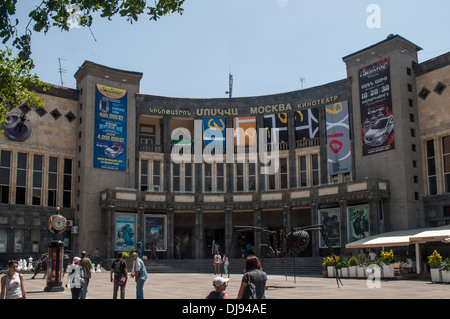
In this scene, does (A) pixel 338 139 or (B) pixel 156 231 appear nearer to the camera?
(A) pixel 338 139

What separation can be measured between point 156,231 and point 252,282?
39713 mm

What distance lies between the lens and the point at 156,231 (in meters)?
48.5

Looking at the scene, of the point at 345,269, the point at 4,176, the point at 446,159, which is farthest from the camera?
the point at 4,176

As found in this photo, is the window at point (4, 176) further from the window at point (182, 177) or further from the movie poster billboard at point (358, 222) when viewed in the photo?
the movie poster billboard at point (358, 222)

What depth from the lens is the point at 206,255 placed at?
172 ft

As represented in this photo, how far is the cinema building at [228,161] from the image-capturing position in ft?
140

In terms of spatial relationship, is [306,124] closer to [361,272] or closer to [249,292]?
[361,272]

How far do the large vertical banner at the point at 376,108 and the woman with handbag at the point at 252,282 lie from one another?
3559 centimetres

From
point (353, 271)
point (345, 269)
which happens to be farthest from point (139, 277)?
point (345, 269)

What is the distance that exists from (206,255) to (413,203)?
20.6m

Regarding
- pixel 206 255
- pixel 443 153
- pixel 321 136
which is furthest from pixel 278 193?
pixel 443 153

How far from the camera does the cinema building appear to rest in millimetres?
42656

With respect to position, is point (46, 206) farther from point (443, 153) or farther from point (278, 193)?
point (443, 153)
